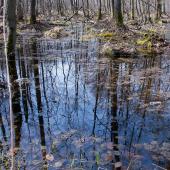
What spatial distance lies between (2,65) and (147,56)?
4.97m

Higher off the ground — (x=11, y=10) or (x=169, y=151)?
(x=11, y=10)

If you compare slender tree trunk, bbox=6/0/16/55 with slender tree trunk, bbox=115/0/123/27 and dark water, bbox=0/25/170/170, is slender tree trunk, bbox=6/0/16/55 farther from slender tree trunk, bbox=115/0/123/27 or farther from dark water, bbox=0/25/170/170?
slender tree trunk, bbox=115/0/123/27

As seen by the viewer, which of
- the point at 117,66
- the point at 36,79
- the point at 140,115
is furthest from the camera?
the point at 117,66

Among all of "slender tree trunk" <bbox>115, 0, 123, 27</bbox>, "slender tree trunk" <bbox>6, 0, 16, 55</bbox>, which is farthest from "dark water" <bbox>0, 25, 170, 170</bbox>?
"slender tree trunk" <bbox>115, 0, 123, 27</bbox>

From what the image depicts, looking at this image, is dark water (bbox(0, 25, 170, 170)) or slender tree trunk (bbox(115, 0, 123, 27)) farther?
slender tree trunk (bbox(115, 0, 123, 27))

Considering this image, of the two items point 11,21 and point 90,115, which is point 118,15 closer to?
point 11,21

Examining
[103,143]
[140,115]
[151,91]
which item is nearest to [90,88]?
[151,91]

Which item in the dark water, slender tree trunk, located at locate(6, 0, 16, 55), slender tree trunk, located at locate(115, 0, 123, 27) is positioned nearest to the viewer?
the dark water

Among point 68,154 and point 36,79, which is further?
point 36,79

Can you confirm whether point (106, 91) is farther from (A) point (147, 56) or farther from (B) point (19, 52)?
(B) point (19, 52)

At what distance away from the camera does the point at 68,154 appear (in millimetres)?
4805

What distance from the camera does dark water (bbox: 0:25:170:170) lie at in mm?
4672

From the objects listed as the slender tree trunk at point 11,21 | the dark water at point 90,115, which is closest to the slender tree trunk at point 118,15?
the dark water at point 90,115

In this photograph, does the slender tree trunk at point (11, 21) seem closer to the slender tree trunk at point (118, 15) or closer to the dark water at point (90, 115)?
the dark water at point (90, 115)
